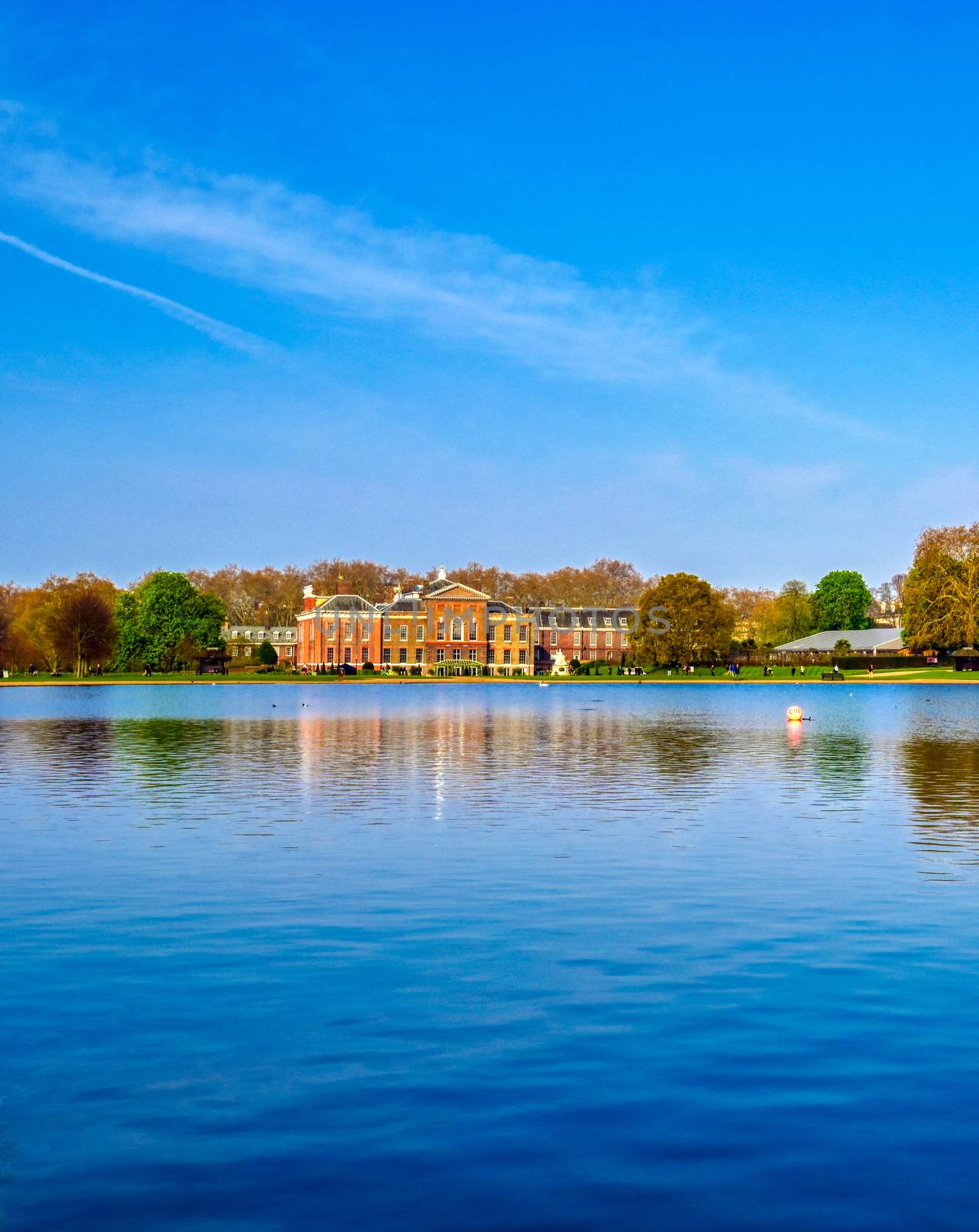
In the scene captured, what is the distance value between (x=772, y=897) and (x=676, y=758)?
23031 mm

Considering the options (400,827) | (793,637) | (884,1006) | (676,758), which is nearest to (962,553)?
(793,637)

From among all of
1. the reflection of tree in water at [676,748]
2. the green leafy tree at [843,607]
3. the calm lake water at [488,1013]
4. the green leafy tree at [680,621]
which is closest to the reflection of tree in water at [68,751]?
the calm lake water at [488,1013]

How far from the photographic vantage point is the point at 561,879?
1881 centimetres

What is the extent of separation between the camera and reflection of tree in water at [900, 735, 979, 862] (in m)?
23.1

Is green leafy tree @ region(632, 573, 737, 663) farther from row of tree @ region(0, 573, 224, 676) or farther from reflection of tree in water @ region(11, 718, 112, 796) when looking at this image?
reflection of tree in water @ region(11, 718, 112, 796)

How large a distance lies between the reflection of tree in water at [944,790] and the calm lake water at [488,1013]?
0.18m

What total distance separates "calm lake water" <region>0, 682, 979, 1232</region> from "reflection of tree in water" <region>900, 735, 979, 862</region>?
0.58ft

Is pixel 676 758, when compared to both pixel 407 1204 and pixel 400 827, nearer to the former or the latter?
pixel 400 827

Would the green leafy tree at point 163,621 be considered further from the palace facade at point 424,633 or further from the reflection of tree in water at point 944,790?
the reflection of tree in water at point 944,790

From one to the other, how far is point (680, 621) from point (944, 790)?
113049 millimetres

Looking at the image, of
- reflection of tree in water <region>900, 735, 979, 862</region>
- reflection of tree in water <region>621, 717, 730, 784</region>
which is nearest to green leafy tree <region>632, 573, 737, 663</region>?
reflection of tree in water <region>621, 717, 730, 784</region>

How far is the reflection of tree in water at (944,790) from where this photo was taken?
2308 centimetres

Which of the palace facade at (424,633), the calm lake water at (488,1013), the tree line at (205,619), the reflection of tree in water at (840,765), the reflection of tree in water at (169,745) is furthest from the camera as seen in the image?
the palace facade at (424,633)

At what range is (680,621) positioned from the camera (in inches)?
5659
